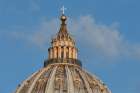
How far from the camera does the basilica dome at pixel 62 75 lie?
183 meters

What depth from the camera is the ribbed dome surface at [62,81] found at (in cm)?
18238

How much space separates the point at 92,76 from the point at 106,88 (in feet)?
11.8

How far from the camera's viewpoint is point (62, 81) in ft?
600

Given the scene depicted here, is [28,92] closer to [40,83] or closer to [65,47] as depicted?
[40,83]

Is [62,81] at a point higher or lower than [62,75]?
lower

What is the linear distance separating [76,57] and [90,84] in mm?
10243

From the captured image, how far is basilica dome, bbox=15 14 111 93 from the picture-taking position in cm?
18275

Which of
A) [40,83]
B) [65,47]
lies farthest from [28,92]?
[65,47]

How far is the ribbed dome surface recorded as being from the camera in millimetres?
182375

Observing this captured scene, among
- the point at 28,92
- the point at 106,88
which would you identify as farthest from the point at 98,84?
the point at 28,92

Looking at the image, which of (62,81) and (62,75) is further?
(62,75)

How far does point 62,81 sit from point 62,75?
2.06 metres

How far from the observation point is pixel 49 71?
613 feet

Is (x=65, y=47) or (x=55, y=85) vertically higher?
(x=65, y=47)
